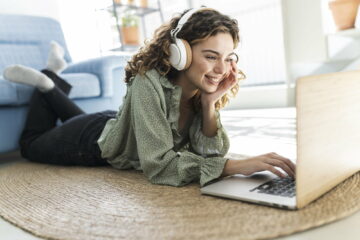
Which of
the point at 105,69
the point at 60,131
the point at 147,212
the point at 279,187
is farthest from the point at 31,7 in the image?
the point at 279,187

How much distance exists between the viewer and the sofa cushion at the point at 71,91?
172 cm

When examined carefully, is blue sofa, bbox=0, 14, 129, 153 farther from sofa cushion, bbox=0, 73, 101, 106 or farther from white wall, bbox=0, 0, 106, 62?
white wall, bbox=0, 0, 106, 62

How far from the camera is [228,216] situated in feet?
2.45

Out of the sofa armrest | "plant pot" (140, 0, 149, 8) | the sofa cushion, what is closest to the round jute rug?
the sofa cushion

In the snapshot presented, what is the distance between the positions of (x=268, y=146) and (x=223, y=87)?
0.62 meters

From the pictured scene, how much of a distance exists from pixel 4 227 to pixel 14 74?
100 centimetres

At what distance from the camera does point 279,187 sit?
82 centimetres

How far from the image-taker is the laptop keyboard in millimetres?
791

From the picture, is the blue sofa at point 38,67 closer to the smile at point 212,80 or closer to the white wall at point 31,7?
the white wall at point 31,7

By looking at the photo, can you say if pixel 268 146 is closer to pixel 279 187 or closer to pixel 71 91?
pixel 279 187

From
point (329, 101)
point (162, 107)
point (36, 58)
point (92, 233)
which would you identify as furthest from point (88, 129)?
point (36, 58)

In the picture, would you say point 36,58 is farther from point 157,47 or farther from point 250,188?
point 250,188

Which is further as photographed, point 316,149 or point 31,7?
point 31,7

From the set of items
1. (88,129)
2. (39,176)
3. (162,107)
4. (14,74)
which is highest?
(14,74)
